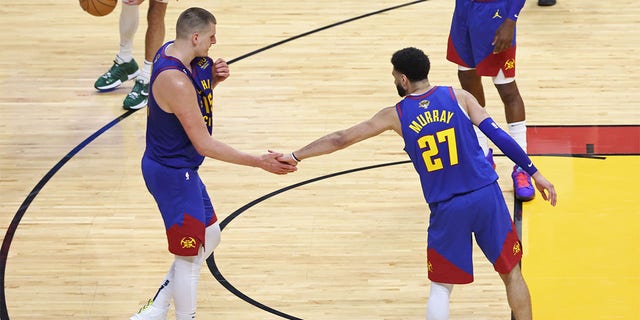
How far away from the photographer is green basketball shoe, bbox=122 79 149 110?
377 inches

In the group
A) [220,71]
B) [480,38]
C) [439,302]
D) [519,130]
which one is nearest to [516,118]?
Answer: [519,130]

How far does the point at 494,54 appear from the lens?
7629 mm

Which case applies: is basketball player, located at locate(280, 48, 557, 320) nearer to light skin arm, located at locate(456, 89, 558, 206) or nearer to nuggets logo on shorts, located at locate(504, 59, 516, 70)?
light skin arm, located at locate(456, 89, 558, 206)

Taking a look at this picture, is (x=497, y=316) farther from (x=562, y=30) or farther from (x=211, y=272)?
(x=562, y=30)

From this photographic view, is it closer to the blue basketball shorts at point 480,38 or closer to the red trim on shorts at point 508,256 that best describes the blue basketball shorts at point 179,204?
the red trim on shorts at point 508,256

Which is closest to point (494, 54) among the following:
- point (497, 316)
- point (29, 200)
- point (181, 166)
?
point (497, 316)

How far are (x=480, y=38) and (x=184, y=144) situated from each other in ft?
9.11

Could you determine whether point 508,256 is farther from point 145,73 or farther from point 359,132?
point 145,73

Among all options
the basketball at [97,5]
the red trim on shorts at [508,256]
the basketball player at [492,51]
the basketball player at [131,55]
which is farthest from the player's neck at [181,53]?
the basketball player at [131,55]

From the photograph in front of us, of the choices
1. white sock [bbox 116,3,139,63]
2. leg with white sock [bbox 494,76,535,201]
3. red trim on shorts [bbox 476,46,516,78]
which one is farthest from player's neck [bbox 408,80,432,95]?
white sock [bbox 116,3,139,63]

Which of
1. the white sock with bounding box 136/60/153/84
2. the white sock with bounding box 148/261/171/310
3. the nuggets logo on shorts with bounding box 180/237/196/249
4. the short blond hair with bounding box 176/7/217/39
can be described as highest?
the short blond hair with bounding box 176/7/217/39

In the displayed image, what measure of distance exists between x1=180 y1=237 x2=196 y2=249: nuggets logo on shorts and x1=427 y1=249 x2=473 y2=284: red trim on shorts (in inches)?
52.4

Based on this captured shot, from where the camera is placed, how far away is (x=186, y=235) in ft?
19.0

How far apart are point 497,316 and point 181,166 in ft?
6.99
